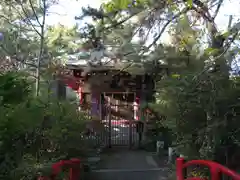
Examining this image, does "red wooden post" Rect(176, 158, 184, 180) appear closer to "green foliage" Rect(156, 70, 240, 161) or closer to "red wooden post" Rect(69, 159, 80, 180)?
"green foliage" Rect(156, 70, 240, 161)

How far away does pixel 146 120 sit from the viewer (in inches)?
417

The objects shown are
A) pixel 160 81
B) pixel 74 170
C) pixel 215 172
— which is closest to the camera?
pixel 215 172

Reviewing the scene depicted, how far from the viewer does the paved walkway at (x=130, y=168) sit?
698 centimetres

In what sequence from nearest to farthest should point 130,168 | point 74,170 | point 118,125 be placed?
1. point 74,170
2. point 130,168
3. point 118,125

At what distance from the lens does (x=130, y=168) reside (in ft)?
25.3

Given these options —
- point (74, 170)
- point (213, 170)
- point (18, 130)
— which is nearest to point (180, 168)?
point (213, 170)

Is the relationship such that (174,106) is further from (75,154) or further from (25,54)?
(25,54)

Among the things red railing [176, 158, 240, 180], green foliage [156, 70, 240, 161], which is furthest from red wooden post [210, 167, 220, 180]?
green foliage [156, 70, 240, 161]

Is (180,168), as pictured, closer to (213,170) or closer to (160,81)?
(213,170)

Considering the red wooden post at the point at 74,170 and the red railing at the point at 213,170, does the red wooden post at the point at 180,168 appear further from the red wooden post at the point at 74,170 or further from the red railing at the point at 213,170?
the red wooden post at the point at 74,170

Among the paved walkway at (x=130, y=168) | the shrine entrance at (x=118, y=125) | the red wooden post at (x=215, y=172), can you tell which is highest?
the shrine entrance at (x=118, y=125)

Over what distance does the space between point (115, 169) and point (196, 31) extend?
3.91 metres

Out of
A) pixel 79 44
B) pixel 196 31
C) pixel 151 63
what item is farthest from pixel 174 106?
pixel 151 63

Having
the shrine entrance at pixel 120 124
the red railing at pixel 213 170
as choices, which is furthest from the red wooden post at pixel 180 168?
the shrine entrance at pixel 120 124
